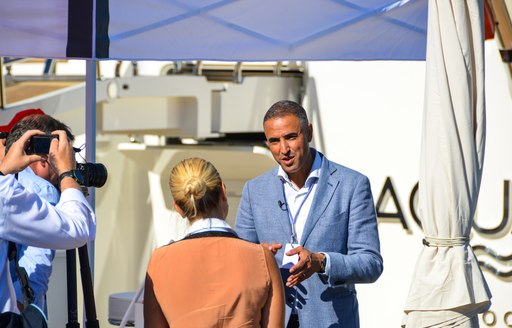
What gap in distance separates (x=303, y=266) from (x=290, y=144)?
57cm

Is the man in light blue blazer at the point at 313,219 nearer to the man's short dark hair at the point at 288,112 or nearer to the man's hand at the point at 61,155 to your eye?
the man's short dark hair at the point at 288,112

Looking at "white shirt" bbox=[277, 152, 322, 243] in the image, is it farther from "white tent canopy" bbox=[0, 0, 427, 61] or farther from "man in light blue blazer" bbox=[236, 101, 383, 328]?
"white tent canopy" bbox=[0, 0, 427, 61]

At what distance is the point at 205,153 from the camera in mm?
8055

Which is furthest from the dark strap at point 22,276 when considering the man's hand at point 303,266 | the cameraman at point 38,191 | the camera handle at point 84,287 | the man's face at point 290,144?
the man's face at point 290,144

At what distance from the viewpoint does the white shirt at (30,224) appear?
2799 mm

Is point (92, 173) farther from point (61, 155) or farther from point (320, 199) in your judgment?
point (320, 199)

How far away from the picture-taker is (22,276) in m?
2.96

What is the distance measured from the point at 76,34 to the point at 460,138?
5.92ft

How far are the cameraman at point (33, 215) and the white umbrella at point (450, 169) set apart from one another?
1.19 m

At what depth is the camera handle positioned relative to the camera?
3.48m

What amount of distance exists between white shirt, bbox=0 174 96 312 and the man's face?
1013 mm

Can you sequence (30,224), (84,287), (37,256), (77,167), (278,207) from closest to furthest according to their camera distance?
(30,224)
(77,167)
(37,256)
(84,287)
(278,207)

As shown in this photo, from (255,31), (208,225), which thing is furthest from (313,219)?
(255,31)

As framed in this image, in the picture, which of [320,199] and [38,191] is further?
[320,199]
